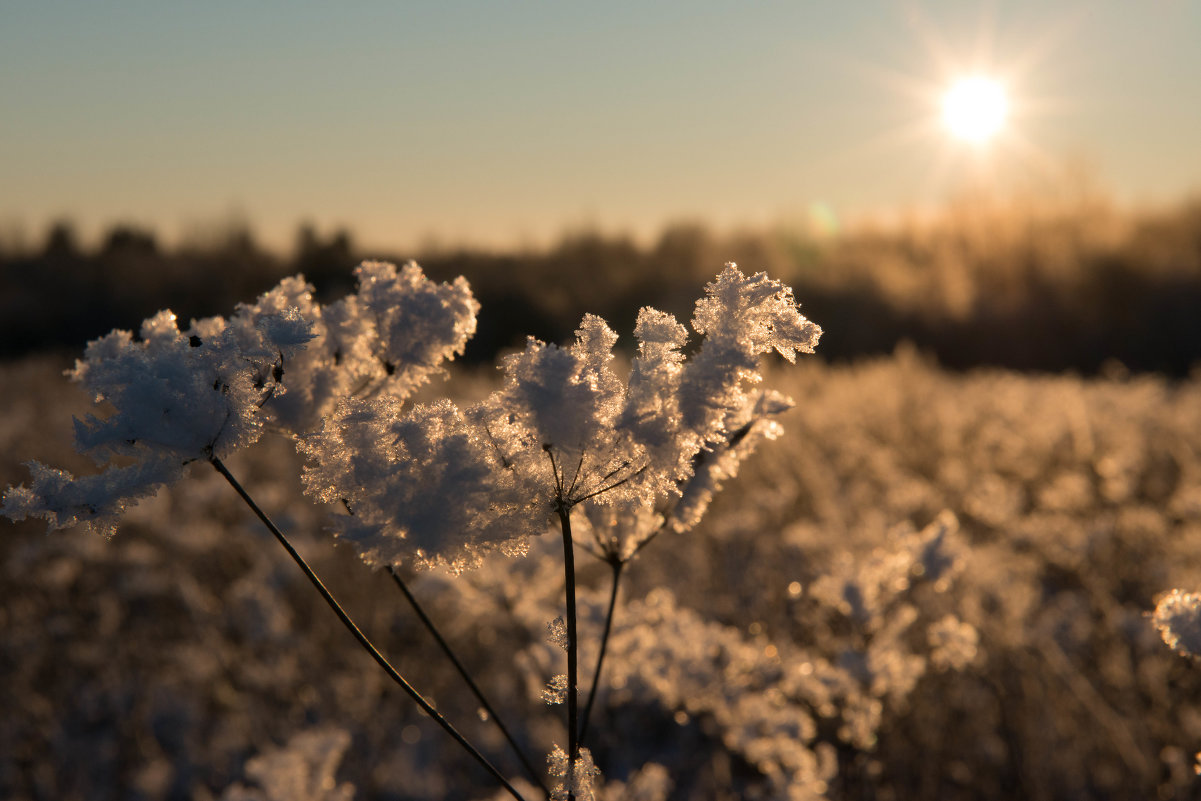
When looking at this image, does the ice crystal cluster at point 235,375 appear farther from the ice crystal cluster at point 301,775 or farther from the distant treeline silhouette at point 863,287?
the distant treeline silhouette at point 863,287

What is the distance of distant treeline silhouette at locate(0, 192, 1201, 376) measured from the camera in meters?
16.6

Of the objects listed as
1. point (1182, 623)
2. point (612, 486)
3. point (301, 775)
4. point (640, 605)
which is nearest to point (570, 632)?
point (612, 486)

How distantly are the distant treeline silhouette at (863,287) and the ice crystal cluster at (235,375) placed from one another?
14221 mm

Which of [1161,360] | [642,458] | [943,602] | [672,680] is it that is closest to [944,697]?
[943,602]

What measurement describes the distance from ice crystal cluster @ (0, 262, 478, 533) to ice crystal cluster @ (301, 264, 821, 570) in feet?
0.26

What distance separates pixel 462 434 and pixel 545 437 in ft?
0.26

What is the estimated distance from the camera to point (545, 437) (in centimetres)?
75

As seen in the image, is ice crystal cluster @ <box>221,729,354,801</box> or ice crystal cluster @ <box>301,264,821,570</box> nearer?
ice crystal cluster @ <box>301,264,821,570</box>

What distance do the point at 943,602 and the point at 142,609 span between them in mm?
4264

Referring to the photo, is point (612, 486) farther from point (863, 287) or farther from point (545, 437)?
point (863, 287)

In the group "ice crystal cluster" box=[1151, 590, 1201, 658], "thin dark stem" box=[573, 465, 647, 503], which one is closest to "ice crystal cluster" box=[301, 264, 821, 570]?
"thin dark stem" box=[573, 465, 647, 503]

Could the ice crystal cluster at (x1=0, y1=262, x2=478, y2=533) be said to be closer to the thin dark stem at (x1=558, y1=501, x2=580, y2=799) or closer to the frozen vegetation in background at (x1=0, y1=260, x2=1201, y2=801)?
the frozen vegetation in background at (x1=0, y1=260, x2=1201, y2=801)

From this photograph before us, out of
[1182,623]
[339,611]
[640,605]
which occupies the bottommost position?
[339,611]

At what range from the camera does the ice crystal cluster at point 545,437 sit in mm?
732
